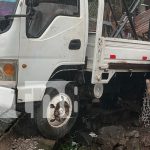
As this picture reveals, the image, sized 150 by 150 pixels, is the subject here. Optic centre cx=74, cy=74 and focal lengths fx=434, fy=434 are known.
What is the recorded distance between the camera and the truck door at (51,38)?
5742 mm

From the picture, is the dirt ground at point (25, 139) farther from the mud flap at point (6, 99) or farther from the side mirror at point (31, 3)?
the side mirror at point (31, 3)

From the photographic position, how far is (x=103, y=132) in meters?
6.50

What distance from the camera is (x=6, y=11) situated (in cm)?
560

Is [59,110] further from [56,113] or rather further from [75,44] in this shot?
[75,44]

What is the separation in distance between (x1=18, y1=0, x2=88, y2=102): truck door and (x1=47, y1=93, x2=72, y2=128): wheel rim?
1.27ft

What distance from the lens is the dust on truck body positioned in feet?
18.4

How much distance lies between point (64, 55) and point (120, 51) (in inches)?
36.3

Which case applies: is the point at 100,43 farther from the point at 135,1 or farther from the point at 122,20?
the point at 135,1

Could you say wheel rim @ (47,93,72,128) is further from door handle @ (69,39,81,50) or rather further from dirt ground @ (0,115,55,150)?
door handle @ (69,39,81,50)

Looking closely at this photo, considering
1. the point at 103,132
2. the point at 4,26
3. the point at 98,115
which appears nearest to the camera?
the point at 4,26

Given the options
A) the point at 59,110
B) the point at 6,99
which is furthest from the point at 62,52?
the point at 6,99

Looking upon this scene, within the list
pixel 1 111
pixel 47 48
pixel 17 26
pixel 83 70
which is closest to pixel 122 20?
pixel 83 70

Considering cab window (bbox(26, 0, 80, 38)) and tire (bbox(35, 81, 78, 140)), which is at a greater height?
cab window (bbox(26, 0, 80, 38))

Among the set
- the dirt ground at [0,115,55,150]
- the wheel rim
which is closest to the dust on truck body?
the wheel rim
